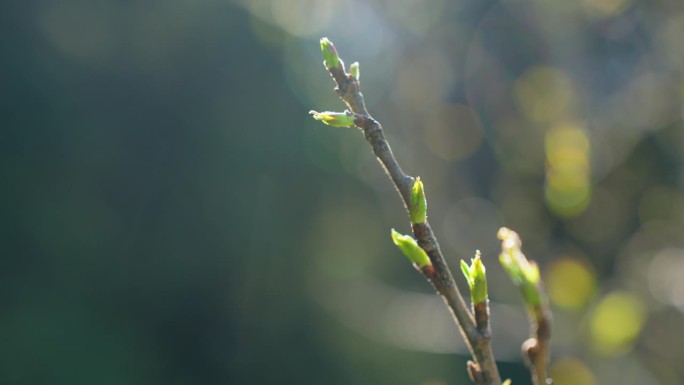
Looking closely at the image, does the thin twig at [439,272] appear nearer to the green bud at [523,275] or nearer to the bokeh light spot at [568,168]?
the green bud at [523,275]

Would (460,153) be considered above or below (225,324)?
above

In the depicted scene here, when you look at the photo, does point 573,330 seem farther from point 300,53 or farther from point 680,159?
point 300,53

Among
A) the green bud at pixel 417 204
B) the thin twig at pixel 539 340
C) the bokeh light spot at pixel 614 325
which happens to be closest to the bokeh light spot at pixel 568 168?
the bokeh light spot at pixel 614 325

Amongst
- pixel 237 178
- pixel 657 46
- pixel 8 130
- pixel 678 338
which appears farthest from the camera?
pixel 237 178

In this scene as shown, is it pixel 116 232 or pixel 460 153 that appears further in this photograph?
pixel 116 232

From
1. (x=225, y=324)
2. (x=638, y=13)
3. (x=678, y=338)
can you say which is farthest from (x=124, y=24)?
(x=678, y=338)

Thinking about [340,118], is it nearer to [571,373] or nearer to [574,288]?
[574,288]

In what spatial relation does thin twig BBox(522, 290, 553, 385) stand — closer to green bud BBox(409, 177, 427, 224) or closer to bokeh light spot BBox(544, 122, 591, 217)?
green bud BBox(409, 177, 427, 224)

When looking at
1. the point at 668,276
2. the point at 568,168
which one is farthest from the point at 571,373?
the point at 568,168
